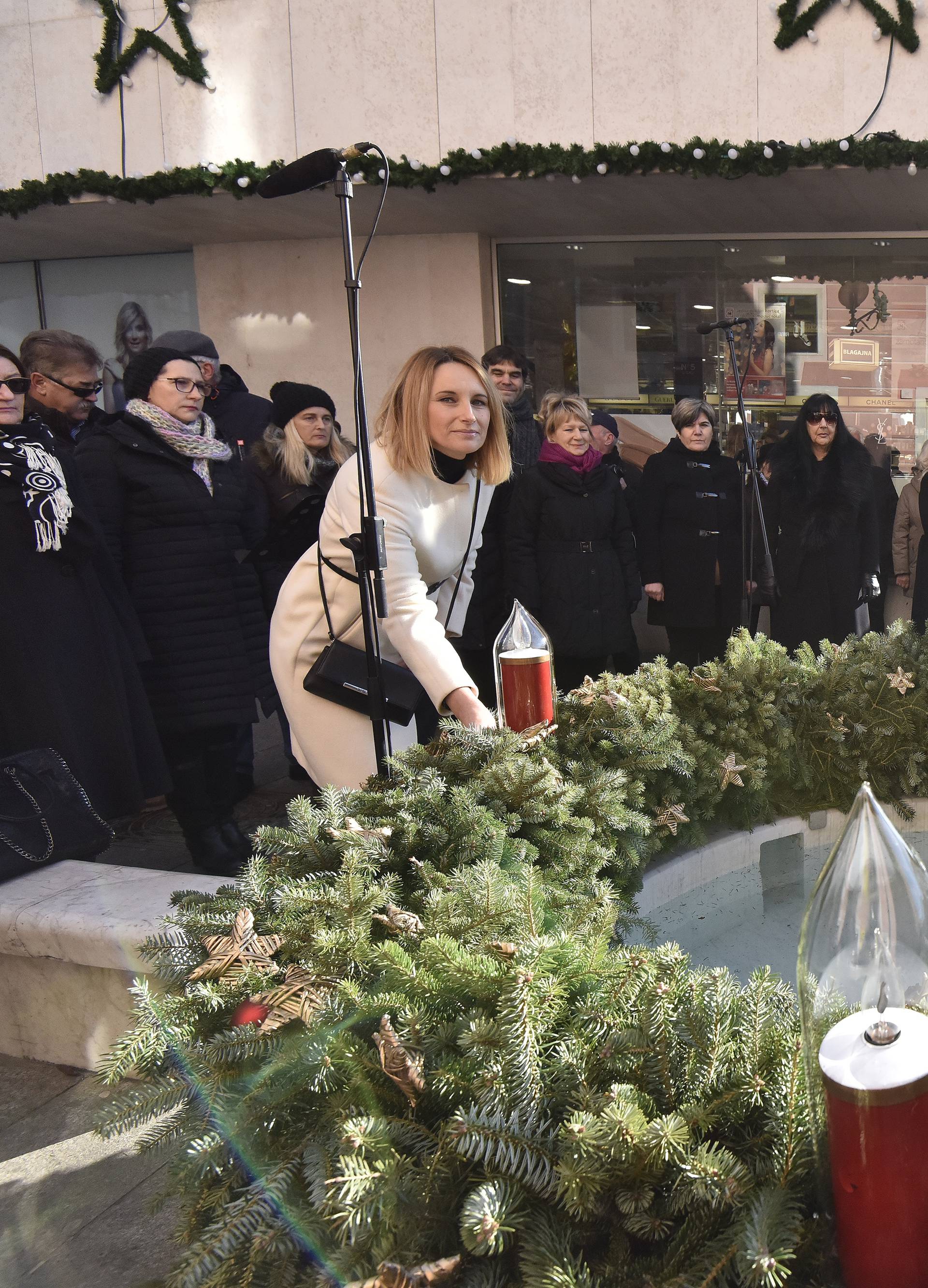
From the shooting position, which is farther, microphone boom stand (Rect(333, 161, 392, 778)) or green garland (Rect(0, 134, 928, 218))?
green garland (Rect(0, 134, 928, 218))

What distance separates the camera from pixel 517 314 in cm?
903

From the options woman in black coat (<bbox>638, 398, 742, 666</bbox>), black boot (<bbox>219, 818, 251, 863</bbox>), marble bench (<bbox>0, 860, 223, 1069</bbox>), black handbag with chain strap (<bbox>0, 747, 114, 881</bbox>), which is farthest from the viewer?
woman in black coat (<bbox>638, 398, 742, 666</bbox>)

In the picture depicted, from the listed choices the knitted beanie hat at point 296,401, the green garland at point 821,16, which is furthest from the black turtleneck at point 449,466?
the green garland at point 821,16

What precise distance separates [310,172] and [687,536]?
3379 mm

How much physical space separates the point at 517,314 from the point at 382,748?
705cm

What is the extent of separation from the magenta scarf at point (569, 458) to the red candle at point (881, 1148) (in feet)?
14.6

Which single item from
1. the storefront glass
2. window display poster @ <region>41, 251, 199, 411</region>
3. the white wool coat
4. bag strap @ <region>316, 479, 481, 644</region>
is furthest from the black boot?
window display poster @ <region>41, 251, 199, 411</region>

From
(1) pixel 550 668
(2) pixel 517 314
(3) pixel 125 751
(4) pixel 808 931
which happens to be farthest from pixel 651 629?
(4) pixel 808 931

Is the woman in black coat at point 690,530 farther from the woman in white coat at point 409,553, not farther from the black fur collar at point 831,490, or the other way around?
the woman in white coat at point 409,553

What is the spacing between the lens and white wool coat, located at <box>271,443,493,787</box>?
107 inches

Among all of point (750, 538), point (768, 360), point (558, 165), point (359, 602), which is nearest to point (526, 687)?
point (359, 602)

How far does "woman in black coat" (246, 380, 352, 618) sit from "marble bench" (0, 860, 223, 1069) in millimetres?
2109

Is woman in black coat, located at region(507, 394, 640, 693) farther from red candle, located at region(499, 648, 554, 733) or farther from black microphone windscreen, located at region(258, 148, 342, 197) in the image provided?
red candle, located at region(499, 648, 554, 733)

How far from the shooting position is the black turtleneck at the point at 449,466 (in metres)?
2.83
